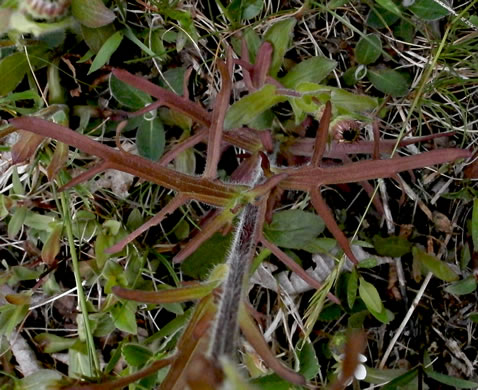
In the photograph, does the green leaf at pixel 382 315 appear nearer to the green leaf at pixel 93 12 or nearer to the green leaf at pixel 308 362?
the green leaf at pixel 308 362

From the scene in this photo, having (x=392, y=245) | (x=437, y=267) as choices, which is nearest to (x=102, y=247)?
(x=392, y=245)

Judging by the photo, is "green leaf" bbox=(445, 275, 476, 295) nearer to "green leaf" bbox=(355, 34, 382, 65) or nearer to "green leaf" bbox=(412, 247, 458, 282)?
"green leaf" bbox=(412, 247, 458, 282)

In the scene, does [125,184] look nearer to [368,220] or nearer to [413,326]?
[368,220]

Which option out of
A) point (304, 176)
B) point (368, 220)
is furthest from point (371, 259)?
point (304, 176)

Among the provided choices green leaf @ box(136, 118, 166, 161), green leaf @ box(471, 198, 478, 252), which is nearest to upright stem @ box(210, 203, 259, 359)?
green leaf @ box(136, 118, 166, 161)

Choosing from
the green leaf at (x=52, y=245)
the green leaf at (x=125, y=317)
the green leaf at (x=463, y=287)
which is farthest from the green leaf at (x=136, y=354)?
the green leaf at (x=463, y=287)
